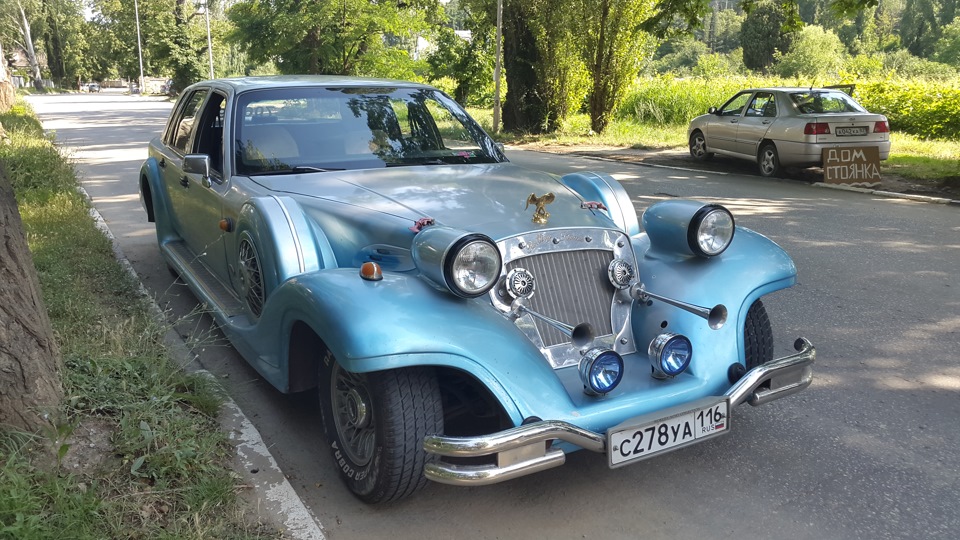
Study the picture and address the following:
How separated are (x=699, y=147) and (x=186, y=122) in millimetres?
11688

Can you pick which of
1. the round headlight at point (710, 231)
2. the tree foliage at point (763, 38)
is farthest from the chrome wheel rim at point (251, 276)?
the tree foliage at point (763, 38)

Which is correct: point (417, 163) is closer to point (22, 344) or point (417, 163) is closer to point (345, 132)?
point (345, 132)

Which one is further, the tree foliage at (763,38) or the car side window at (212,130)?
the tree foliage at (763,38)

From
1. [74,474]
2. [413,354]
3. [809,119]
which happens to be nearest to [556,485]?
[413,354]

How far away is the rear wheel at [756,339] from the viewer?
3.73 metres

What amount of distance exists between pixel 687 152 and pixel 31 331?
15.4 metres

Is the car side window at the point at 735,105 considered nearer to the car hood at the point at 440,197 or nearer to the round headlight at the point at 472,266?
the car hood at the point at 440,197

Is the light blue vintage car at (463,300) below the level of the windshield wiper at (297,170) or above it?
below

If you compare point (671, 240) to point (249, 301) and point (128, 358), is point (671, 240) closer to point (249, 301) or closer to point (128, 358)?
point (249, 301)

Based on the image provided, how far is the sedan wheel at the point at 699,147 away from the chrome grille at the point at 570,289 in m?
12.5

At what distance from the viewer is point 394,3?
28.0 meters

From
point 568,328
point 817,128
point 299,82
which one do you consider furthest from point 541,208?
point 817,128

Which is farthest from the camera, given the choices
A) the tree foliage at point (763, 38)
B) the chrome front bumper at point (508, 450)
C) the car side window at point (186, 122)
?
the tree foliage at point (763, 38)

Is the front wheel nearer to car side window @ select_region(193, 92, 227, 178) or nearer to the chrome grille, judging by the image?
the chrome grille
